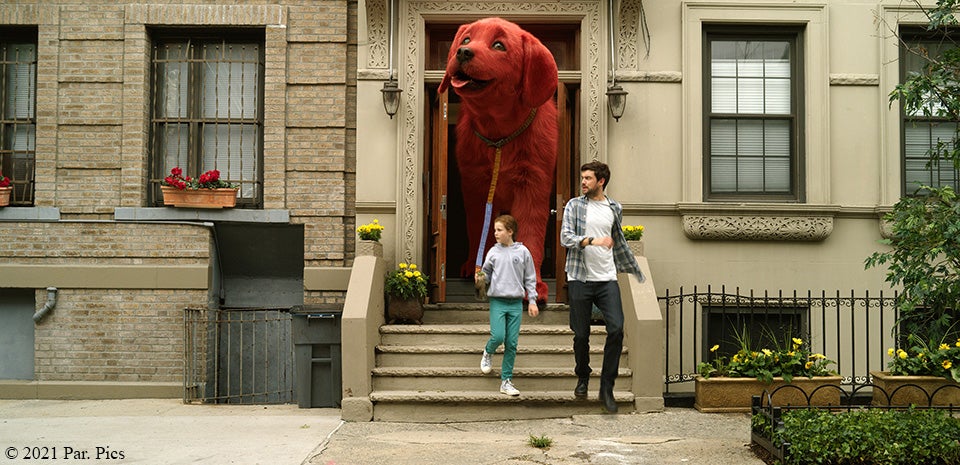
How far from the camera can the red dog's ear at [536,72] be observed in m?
8.63

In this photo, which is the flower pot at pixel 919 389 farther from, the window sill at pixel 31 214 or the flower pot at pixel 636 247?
the window sill at pixel 31 214

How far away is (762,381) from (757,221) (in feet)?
8.00

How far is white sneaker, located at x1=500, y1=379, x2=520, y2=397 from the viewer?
7665 mm

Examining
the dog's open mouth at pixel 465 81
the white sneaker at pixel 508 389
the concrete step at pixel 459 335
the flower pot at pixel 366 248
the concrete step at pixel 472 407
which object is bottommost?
the concrete step at pixel 472 407

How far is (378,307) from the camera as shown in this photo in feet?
28.3

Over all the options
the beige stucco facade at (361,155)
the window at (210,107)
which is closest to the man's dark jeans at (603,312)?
the beige stucco facade at (361,155)

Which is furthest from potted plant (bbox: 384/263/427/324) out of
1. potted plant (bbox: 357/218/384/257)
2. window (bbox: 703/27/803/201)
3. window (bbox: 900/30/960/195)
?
window (bbox: 900/30/960/195)

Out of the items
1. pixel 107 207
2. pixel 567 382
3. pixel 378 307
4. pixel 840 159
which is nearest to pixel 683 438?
pixel 567 382

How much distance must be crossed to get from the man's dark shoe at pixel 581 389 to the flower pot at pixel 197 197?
185 inches

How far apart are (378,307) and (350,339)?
74cm

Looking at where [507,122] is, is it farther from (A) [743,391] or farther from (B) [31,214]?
(B) [31,214]

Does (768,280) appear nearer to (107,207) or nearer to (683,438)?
(683,438)

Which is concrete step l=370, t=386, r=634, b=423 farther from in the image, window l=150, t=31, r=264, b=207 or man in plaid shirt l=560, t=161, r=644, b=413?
window l=150, t=31, r=264, b=207

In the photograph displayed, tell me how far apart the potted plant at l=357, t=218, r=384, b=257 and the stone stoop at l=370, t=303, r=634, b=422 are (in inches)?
29.3
